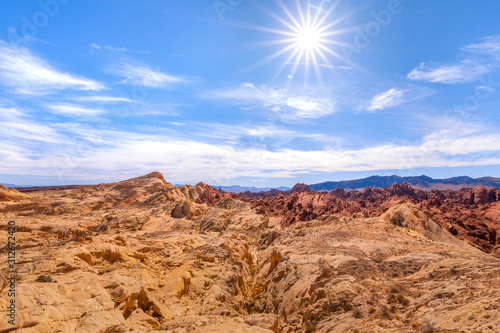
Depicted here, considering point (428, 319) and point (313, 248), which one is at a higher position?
point (428, 319)

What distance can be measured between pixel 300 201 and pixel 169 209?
36884 mm

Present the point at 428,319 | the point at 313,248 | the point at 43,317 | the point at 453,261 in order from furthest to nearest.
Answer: the point at 313,248
the point at 453,261
the point at 428,319
the point at 43,317

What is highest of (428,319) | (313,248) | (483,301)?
(483,301)

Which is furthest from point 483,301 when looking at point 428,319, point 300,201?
point 300,201

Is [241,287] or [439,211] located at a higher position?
[439,211]

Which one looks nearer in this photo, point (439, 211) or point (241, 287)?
point (241, 287)

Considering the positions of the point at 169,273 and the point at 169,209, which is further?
the point at 169,209

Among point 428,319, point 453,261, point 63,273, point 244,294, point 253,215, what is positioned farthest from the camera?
point 253,215

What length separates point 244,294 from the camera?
20.0 metres

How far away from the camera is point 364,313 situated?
403 inches

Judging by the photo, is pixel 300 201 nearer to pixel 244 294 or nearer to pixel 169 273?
pixel 244 294

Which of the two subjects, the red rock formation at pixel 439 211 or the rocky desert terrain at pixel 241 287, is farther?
the red rock formation at pixel 439 211

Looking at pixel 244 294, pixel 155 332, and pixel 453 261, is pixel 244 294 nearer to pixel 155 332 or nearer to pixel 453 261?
pixel 155 332

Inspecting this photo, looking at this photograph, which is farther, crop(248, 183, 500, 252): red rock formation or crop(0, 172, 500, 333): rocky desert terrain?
crop(248, 183, 500, 252): red rock formation
